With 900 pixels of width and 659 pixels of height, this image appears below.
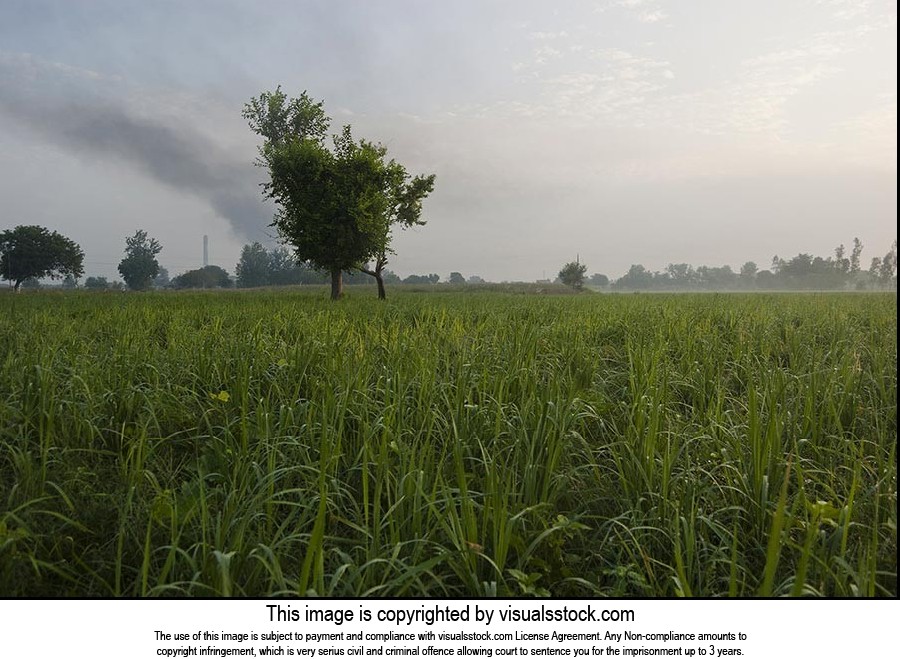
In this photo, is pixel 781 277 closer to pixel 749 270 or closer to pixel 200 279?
pixel 749 270

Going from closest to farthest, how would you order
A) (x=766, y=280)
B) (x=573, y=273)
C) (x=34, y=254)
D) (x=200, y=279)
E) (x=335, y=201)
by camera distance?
(x=335, y=201), (x=34, y=254), (x=573, y=273), (x=200, y=279), (x=766, y=280)

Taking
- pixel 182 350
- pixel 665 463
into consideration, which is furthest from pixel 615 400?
pixel 182 350

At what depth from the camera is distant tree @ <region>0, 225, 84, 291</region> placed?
64.5 metres

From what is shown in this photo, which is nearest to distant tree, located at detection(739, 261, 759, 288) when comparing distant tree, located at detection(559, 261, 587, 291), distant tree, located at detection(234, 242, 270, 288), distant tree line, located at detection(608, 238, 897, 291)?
distant tree line, located at detection(608, 238, 897, 291)

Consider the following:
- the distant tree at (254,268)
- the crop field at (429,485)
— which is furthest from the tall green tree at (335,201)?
the distant tree at (254,268)

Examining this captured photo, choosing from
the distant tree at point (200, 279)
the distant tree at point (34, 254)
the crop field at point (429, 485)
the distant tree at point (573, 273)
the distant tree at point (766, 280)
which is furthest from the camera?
the distant tree at point (766, 280)

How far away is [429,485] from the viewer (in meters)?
2.16

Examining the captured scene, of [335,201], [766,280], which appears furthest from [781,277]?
[335,201]

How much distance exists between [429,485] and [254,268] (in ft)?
418

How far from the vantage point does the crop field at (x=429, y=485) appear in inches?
64.5

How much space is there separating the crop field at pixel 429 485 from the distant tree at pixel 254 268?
352 ft

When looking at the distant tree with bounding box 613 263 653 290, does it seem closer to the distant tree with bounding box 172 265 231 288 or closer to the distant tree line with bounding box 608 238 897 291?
the distant tree line with bounding box 608 238 897 291

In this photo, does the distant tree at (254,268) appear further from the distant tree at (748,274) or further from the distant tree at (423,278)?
the distant tree at (748,274)
